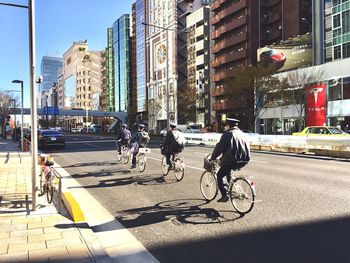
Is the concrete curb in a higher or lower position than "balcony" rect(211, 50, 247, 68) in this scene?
lower

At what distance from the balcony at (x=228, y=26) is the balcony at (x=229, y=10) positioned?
184 centimetres

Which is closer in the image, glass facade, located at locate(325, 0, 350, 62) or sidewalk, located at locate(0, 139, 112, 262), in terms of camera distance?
sidewalk, located at locate(0, 139, 112, 262)

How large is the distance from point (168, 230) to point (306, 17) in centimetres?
5834

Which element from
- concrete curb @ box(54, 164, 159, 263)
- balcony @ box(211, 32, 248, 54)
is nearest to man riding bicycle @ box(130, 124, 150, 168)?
concrete curb @ box(54, 164, 159, 263)

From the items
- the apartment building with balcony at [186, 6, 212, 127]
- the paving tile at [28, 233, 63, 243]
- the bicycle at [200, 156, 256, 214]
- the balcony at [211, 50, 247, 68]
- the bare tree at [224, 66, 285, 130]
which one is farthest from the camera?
the apartment building with balcony at [186, 6, 212, 127]

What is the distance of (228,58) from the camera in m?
69.4

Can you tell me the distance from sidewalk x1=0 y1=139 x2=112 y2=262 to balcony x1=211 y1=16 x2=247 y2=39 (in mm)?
62976

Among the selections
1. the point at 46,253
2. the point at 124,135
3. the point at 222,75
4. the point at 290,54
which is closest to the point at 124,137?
the point at 124,135

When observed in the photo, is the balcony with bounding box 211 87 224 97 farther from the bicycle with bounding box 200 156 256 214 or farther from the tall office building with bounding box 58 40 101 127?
the tall office building with bounding box 58 40 101 127

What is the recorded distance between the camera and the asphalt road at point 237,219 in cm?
514

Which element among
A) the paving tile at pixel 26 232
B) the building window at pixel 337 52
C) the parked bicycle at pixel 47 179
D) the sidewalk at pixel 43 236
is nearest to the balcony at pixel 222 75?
the building window at pixel 337 52

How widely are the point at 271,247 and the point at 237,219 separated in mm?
1562

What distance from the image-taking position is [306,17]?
57844 millimetres

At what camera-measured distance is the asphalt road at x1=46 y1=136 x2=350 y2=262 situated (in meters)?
5.14
